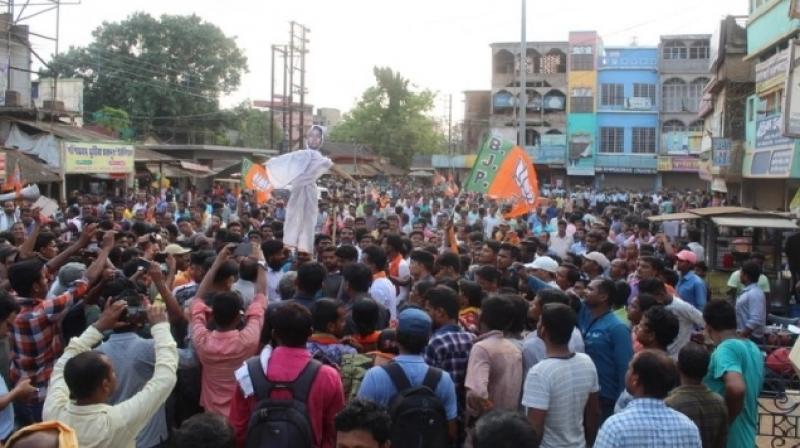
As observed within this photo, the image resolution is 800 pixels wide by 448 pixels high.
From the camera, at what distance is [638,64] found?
57.3 metres

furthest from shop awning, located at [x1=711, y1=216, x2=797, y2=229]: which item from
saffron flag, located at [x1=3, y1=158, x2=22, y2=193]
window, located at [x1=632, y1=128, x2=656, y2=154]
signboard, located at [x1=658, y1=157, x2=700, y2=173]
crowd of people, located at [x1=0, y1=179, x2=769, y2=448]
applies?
window, located at [x1=632, y1=128, x2=656, y2=154]

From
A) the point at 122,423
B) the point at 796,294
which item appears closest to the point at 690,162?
the point at 796,294

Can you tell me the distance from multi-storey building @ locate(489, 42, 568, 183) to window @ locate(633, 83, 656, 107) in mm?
5027

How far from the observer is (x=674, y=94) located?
2239 inches

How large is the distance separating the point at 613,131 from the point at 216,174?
3417 cm

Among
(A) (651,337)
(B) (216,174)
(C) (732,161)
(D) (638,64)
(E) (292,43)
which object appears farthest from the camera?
(D) (638,64)

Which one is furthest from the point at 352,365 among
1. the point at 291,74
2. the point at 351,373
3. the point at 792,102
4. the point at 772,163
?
the point at 291,74

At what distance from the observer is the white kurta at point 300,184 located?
875 cm

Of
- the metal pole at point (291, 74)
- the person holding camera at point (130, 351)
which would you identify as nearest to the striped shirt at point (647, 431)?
the person holding camera at point (130, 351)

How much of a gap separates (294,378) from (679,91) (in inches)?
2255

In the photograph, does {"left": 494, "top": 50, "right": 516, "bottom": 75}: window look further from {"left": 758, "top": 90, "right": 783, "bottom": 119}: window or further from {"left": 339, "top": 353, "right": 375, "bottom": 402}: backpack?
{"left": 339, "top": 353, "right": 375, "bottom": 402}: backpack

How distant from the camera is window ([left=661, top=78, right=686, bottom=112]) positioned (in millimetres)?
56625

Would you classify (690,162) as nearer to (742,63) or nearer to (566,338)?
(742,63)

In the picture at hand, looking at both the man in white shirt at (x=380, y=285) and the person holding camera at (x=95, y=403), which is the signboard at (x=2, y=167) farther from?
the person holding camera at (x=95, y=403)
